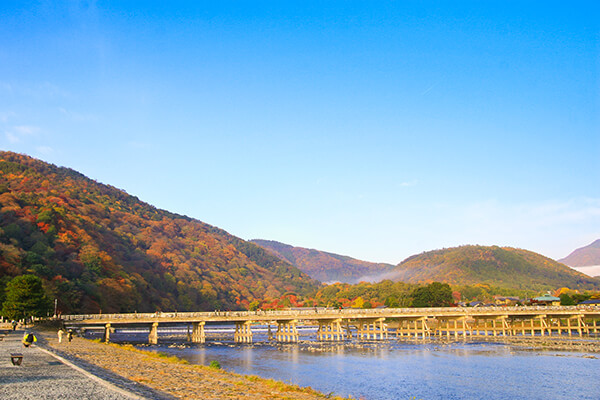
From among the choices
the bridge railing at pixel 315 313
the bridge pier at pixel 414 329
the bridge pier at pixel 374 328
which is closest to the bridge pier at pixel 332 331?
the bridge railing at pixel 315 313

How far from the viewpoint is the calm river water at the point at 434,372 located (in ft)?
93.2

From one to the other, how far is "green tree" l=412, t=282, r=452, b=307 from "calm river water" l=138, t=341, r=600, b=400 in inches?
2095

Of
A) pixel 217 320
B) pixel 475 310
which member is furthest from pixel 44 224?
pixel 475 310

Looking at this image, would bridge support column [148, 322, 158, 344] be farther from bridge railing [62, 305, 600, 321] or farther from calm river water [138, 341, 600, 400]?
calm river water [138, 341, 600, 400]

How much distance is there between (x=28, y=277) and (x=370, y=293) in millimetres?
134033

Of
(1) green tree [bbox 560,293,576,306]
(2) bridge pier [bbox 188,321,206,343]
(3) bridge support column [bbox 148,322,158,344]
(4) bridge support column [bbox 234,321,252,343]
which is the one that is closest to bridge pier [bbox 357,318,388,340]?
(4) bridge support column [bbox 234,321,252,343]

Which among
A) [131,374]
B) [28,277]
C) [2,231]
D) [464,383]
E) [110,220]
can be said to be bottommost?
[464,383]

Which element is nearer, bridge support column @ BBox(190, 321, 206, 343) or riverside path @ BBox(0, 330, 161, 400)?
riverside path @ BBox(0, 330, 161, 400)

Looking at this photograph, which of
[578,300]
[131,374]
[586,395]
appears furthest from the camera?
[578,300]

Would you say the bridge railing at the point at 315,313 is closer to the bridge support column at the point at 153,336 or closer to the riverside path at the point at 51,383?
the bridge support column at the point at 153,336

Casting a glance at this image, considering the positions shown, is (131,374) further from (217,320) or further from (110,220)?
(110,220)

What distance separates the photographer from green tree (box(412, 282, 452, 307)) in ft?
347

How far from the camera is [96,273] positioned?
103438mm

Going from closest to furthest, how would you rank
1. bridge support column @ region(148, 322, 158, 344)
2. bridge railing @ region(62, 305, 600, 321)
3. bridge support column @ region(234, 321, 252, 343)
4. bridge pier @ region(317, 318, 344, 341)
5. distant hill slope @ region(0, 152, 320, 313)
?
bridge support column @ region(148, 322, 158, 344) → bridge railing @ region(62, 305, 600, 321) → bridge support column @ region(234, 321, 252, 343) → bridge pier @ region(317, 318, 344, 341) → distant hill slope @ region(0, 152, 320, 313)
